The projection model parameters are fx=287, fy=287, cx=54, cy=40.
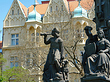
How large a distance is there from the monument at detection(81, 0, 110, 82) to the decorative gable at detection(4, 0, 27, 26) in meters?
28.5

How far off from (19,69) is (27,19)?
39.7 ft

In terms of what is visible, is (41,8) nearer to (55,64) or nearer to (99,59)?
(55,64)

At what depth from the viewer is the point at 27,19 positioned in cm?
3809

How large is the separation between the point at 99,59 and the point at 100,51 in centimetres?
29

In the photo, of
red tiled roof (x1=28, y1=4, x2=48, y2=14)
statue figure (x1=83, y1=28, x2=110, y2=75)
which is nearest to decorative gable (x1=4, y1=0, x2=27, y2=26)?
red tiled roof (x1=28, y1=4, x2=48, y2=14)

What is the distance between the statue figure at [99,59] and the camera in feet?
→ 28.6

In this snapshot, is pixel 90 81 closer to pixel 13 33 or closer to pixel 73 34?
pixel 73 34

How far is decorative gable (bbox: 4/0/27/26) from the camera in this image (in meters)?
38.1

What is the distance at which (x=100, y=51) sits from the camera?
29.3 feet

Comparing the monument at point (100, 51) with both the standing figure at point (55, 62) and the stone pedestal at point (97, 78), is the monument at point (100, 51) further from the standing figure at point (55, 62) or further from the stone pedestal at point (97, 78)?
the standing figure at point (55, 62)

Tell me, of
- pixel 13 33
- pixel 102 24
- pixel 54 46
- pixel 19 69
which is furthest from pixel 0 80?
pixel 102 24

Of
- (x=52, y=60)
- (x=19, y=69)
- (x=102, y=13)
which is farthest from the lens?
(x=19, y=69)

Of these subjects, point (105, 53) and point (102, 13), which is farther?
point (102, 13)

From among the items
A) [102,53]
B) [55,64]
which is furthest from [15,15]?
[102,53]
